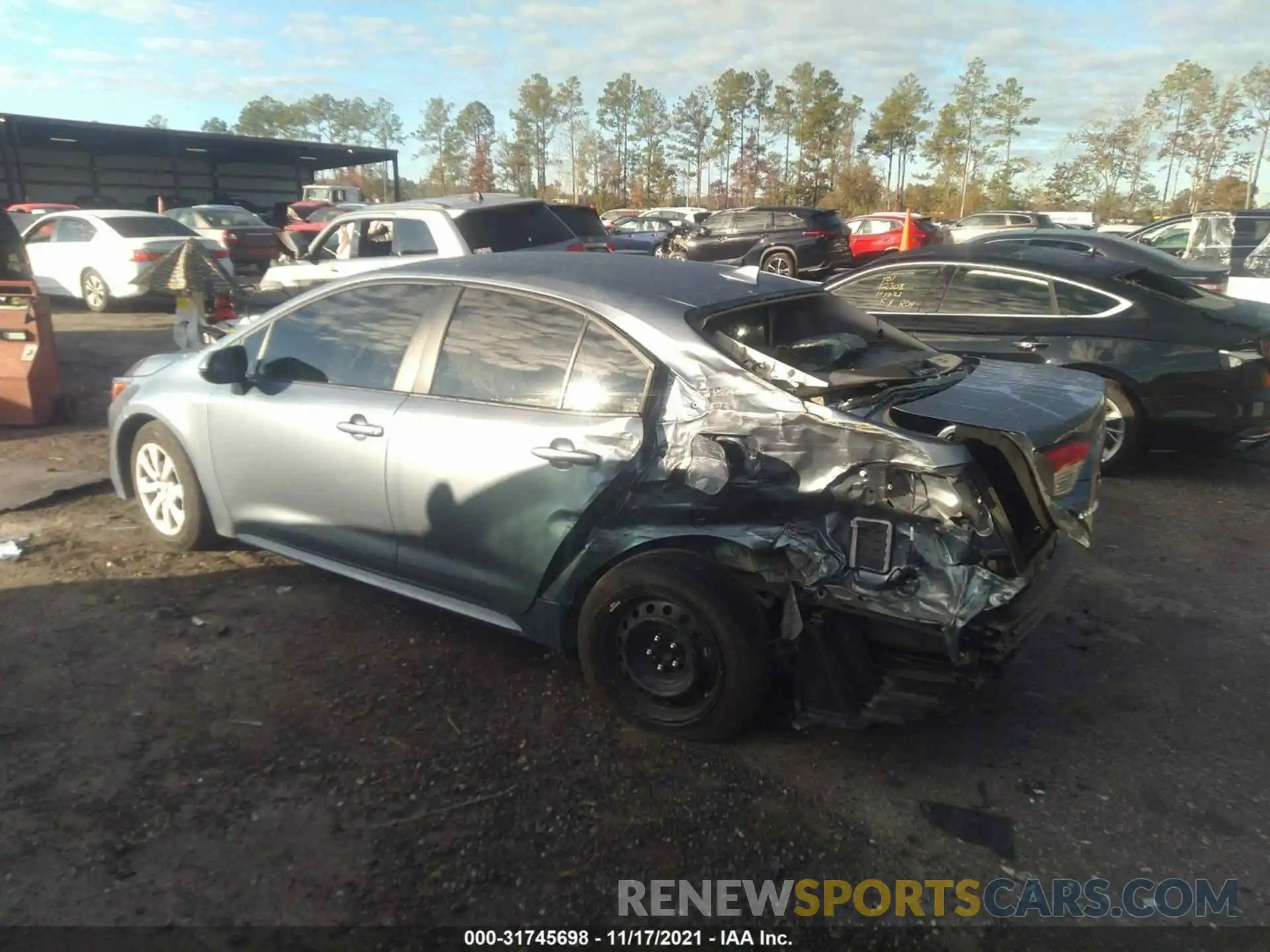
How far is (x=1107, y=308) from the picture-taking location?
21.5 feet

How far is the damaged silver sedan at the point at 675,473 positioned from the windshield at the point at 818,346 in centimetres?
2

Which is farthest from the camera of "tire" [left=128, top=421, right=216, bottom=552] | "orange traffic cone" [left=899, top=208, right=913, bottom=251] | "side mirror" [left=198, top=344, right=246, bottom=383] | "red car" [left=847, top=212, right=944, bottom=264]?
"red car" [left=847, top=212, right=944, bottom=264]

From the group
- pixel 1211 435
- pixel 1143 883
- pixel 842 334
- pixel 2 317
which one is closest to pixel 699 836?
pixel 1143 883

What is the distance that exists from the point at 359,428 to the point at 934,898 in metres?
2.81

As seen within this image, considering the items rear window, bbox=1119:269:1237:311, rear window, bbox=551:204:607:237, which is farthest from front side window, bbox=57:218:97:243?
rear window, bbox=1119:269:1237:311

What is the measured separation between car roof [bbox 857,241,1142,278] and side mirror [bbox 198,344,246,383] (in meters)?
5.03

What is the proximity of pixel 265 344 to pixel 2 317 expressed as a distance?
437 cm

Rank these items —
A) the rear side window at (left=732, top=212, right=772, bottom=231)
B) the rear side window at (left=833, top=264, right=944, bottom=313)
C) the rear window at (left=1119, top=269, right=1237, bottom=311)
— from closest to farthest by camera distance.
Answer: the rear window at (left=1119, top=269, right=1237, bottom=311) < the rear side window at (left=833, top=264, right=944, bottom=313) < the rear side window at (left=732, top=212, right=772, bottom=231)

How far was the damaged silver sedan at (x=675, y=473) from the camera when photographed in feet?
10.1

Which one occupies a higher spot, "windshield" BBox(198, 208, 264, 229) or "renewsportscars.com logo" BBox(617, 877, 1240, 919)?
"windshield" BBox(198, 208, 264, 229)

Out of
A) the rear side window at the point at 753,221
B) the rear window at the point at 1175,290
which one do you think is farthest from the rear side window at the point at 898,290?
the rear side window at the point at 753,221

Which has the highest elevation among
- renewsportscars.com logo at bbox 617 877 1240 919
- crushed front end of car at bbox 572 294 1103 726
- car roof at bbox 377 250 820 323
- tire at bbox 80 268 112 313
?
car roof at bbox 377 250 820 323

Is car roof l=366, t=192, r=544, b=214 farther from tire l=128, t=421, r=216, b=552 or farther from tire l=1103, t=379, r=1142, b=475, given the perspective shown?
tire l=1103, t=379, r=1142, b=475

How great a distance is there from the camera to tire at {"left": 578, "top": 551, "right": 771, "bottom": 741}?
3168mm
